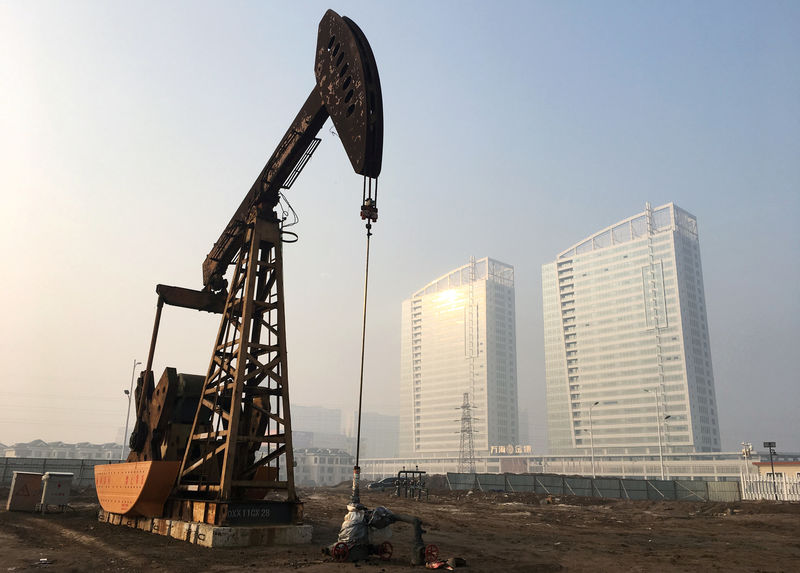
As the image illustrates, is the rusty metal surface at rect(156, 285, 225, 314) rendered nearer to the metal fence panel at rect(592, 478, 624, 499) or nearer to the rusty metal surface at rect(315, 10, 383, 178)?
the rusty metal surface at rect(315, 10, 383, 178)

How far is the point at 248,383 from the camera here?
46.1 feet

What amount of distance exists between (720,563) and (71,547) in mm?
13706

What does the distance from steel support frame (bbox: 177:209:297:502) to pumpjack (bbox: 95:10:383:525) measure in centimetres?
3

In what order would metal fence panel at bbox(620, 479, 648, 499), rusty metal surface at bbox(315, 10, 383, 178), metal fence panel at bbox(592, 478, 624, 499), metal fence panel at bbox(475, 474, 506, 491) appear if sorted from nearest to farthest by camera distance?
1. rusty metal surface at bbox(315, 10, 383, 178)
2. metal fence panel at bbox(620, 479, 648, 499)
3. metal fence panel at bbox(592, 478, 624, 499)
4. metal fence panel at bbox(475, 474, 506, 491)

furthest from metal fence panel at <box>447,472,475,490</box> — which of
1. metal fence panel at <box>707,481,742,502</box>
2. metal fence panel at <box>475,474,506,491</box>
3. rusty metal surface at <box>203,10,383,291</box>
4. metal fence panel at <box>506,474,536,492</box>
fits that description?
rusty metal surface at <box>203,10,383,291</box>

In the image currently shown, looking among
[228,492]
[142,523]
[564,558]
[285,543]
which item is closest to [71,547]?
[142,523]

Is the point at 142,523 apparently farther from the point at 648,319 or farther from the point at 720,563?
the point at 648,319

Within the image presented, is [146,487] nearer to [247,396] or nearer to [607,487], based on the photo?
[247,396]

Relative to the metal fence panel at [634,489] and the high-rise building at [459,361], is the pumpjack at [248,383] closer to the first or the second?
the metal fence panel at [634,489]

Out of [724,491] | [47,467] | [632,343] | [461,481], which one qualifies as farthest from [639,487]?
[632,343]

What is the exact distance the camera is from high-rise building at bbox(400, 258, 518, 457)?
164 m

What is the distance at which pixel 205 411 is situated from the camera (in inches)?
599

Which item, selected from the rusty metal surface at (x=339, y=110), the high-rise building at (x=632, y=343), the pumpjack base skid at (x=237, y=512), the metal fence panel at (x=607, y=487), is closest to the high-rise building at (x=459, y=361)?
the high-rise building at (x=632, y=343)

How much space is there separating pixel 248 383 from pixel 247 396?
1.09 feet
